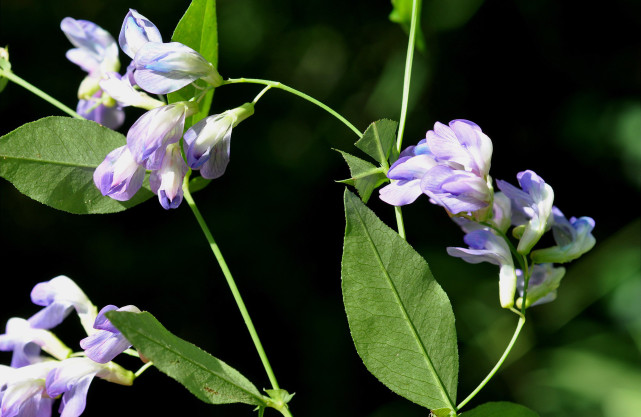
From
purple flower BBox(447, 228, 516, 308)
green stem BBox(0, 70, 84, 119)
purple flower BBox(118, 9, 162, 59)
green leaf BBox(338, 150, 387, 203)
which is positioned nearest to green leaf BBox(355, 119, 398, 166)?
green leaf BBox(338, 150, 387, 203)

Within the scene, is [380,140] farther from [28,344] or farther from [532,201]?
[28,344]

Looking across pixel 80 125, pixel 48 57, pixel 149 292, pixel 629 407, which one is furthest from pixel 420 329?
pixel 48 57

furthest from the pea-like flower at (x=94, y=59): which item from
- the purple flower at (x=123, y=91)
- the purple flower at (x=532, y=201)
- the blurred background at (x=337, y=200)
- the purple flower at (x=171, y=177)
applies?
the blurred background at (x=337, y=200)

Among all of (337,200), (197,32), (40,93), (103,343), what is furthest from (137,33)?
(337,200)

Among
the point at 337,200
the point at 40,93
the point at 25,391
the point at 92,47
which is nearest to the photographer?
the point at 25,391

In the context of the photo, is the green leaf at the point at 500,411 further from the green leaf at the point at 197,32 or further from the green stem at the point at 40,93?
the green stem at the point at 40,93

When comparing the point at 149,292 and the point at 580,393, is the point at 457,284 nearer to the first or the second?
the point at 580,393
